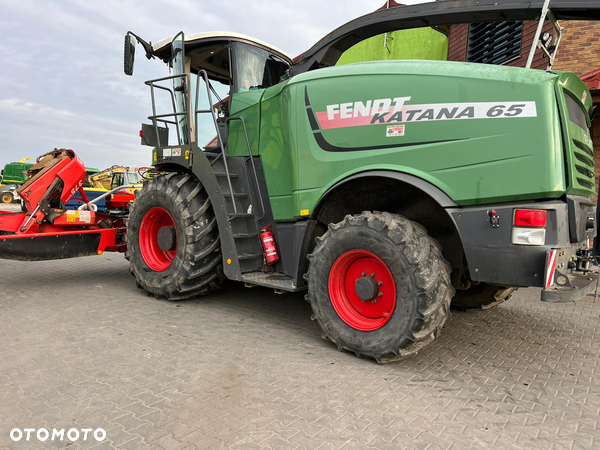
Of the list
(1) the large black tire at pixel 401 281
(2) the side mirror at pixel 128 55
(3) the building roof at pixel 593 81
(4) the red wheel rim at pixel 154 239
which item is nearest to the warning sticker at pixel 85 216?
(4) the red wheel rim at pixel 154 239

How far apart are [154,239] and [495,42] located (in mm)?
8171

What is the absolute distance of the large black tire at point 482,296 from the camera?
158 inches

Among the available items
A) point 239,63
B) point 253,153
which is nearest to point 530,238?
point 253,153

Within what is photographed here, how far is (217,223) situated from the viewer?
13.6ft

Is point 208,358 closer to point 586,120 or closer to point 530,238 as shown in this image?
point 530,238

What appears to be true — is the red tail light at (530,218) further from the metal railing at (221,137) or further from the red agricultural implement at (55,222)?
the red agricultural implement at (55,222)

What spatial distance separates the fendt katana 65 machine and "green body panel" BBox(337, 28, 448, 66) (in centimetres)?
753

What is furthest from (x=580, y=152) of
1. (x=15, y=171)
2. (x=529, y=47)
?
(x=15, y=171)

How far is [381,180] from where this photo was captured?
326 cm

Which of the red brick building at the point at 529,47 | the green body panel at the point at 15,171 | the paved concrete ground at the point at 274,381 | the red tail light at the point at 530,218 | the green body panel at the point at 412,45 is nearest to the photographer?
the paved concrete ground at the point at 274,381

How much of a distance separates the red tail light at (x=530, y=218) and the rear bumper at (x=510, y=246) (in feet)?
0.09

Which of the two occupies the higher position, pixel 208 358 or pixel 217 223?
pixel 217 223

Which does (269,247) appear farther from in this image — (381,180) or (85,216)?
(85,216)

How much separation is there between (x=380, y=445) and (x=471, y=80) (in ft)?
7.73
